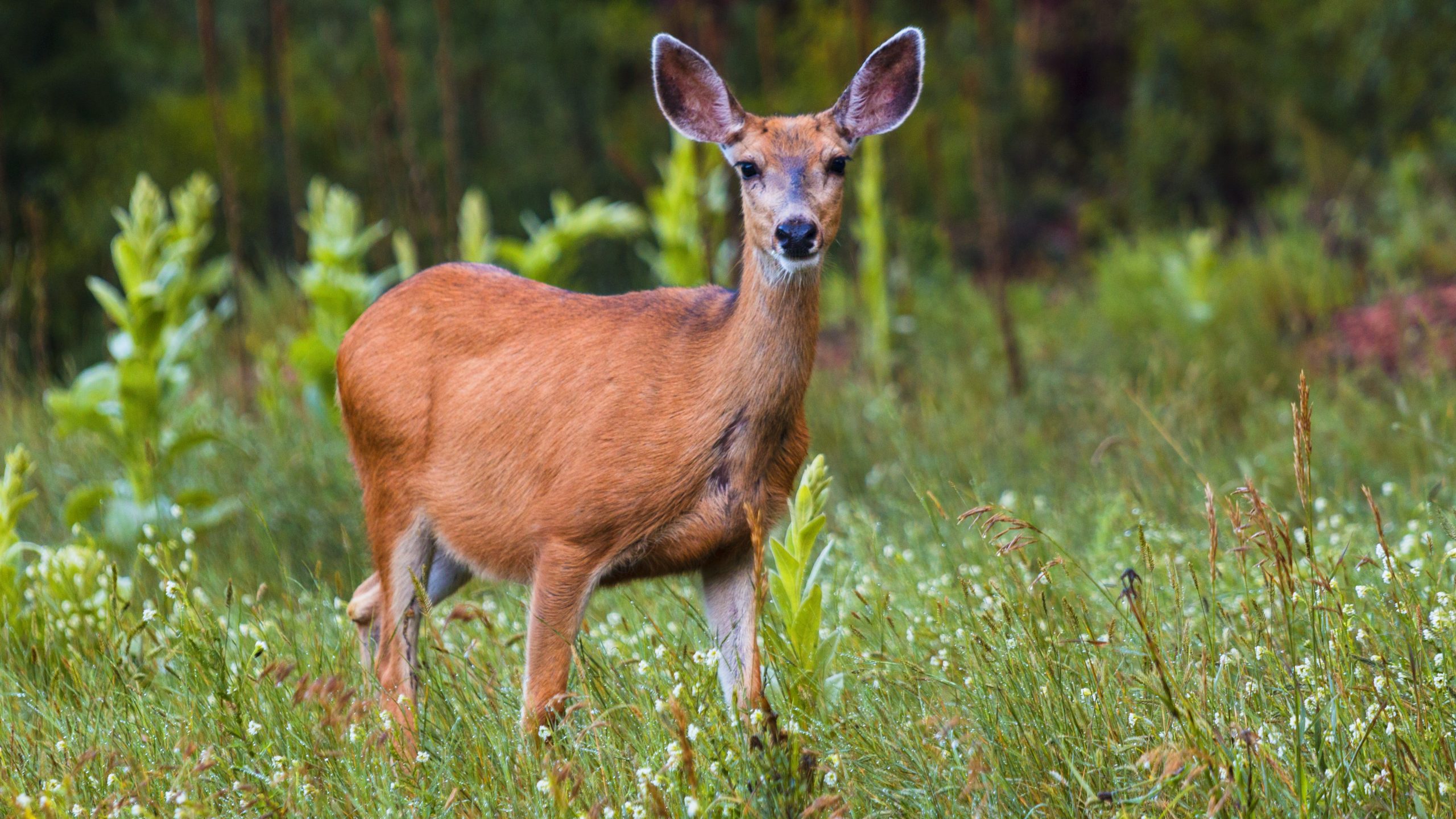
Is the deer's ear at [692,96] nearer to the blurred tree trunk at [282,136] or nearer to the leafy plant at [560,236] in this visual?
the leafy plant at [560,236]

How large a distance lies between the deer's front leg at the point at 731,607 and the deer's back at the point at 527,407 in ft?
0.89

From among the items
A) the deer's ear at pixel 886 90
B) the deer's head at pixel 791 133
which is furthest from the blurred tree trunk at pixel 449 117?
the deer's ear at pixel 886 90

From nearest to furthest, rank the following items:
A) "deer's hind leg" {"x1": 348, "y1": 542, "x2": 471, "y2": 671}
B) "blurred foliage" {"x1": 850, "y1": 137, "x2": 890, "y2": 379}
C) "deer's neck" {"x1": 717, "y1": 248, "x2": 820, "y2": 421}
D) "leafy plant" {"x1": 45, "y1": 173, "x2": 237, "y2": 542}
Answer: "deer's neck" {"x1": 717, "y1": 248, "x2": 820, "y2": 421} → "deer's hind leg" {"x1": 348, "y1": 542, "x2": 471, "y2": 671} → "leafy plant" {"x1": 45, "y1": 173, "x2": 237, "y2": 542} → "blurred foliage" {"x1": 850, "y1": 137, "x2": 890, "y2": 379}

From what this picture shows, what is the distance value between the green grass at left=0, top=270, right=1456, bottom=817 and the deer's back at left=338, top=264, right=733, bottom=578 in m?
0.31

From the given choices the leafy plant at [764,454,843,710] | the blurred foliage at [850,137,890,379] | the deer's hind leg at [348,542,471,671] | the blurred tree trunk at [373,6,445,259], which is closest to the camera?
the leafy plant at [764,454,843,710]

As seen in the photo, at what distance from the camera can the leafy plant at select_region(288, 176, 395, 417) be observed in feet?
19.8

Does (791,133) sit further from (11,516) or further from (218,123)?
(218,123)

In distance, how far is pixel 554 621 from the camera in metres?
3.33

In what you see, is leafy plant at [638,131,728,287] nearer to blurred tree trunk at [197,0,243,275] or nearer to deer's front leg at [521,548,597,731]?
blurred tree trunk at [197,0,243,275]

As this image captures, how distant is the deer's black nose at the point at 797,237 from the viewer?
3289mm

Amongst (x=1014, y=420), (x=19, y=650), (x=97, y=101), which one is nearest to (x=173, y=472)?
(x=19, y=650)

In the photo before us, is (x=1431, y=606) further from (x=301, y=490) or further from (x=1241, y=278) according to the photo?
(x=1241, y=278)

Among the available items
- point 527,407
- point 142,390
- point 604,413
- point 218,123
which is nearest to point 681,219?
point 218,123

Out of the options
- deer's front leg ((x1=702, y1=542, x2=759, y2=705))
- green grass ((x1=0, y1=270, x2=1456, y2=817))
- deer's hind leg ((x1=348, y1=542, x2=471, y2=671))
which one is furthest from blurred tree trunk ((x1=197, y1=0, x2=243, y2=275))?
deer's front leg ((x1=702, y1=542, x2=759, y2=705))
